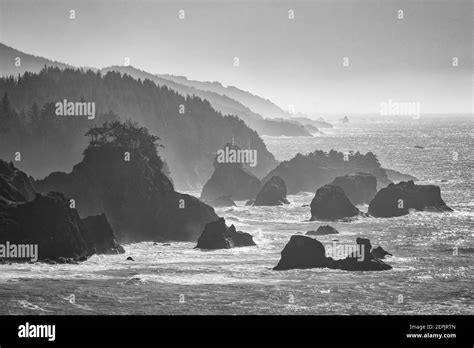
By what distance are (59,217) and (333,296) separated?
3410 cm

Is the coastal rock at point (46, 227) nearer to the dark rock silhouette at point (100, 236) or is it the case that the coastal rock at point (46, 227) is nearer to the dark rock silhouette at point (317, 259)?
the dark rock silhouette at point (100, 236)

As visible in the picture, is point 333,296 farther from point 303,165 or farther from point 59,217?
point 303,165

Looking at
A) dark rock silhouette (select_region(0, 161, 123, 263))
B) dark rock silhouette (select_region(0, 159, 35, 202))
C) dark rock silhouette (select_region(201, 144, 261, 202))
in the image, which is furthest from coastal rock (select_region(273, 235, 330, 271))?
dark rock silhouette (select_region(201, 144, 261, 202))

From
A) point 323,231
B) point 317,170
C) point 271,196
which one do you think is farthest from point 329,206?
point 317,170

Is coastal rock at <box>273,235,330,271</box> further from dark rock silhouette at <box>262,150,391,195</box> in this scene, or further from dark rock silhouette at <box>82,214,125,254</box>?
dark rock silhouette at <box>262,150,391,195</box>

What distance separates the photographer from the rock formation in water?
114m

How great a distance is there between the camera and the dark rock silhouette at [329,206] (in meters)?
132

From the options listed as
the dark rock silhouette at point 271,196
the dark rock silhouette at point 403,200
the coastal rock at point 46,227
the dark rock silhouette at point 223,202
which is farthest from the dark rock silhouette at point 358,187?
the coastal rock at point 46,227

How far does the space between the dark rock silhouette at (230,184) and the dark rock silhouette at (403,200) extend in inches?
1369
